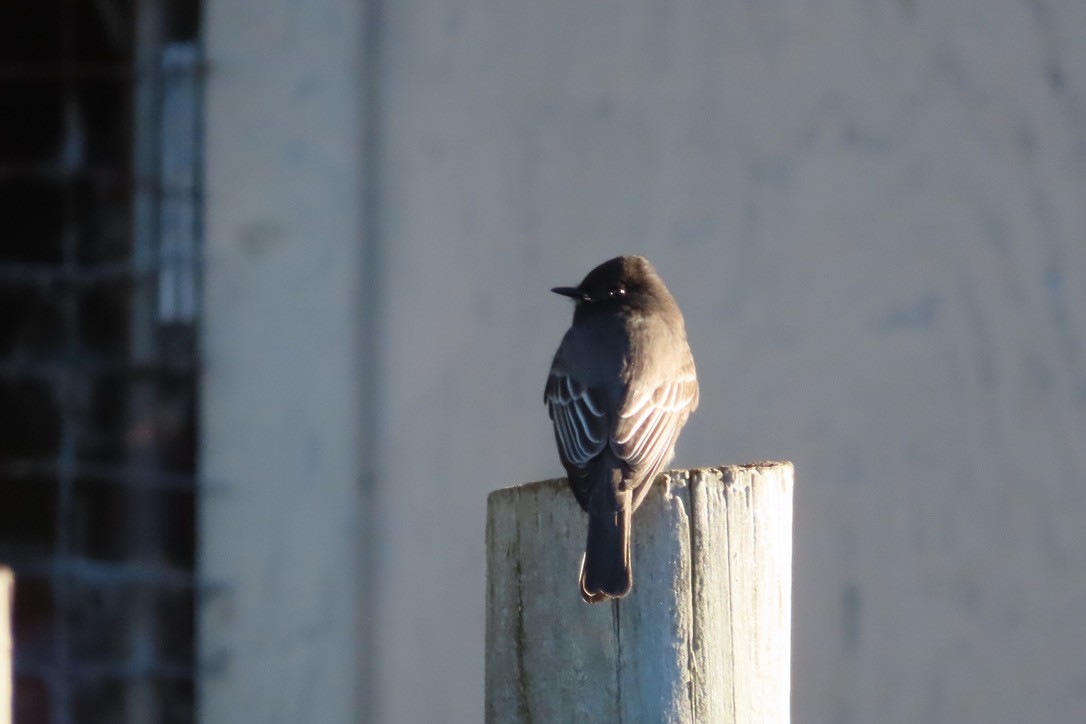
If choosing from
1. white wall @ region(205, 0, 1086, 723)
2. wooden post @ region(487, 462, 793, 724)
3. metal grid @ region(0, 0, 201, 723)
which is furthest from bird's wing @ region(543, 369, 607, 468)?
metal grid @ region(0, 0, 201, 723)

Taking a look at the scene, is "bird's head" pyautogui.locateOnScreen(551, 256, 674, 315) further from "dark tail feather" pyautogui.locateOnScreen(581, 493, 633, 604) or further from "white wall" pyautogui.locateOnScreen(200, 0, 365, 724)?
"dark tail feather" pyautogui.locateOnScreen(581, 493, 633, 604)

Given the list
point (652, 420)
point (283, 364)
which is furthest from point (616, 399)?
point (283, 364)

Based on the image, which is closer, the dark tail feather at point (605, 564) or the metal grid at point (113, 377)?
the dark tail feather at point (605, 564)

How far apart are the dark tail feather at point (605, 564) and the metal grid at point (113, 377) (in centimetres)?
320

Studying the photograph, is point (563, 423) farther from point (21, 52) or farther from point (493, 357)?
point (21, 52)

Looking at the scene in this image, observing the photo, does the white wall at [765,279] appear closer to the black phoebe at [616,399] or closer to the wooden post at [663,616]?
the black phoebe at [616,399]

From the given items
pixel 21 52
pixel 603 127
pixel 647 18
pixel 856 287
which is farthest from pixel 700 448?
pixel 21 52

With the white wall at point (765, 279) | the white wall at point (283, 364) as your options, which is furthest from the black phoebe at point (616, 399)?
the white wall at point (283, 364)

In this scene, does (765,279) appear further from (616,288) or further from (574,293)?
(574,293)

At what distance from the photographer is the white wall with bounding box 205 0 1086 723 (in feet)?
16.1

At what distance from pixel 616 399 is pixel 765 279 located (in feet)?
5.23

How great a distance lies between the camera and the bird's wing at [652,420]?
345 centimetres

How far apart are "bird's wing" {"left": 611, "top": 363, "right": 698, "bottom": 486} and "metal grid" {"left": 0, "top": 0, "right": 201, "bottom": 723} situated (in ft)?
7.21

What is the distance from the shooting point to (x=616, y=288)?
4664 mm
